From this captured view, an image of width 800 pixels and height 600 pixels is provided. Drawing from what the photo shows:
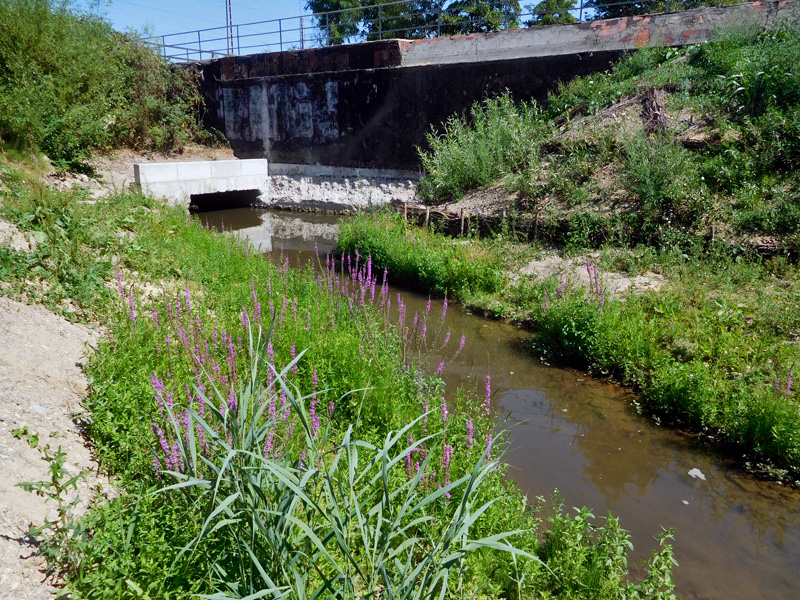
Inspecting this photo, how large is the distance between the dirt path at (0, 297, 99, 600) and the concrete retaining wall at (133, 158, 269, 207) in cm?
832

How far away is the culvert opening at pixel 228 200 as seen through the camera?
1870 cm

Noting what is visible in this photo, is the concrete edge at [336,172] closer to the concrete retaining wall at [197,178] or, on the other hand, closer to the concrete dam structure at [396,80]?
the concrete dam structure at [396,80]

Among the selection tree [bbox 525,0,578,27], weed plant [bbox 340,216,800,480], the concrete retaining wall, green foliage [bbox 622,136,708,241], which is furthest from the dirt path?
tree [bbox 525,0,578,27]

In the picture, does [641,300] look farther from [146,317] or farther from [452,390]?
[146,317]

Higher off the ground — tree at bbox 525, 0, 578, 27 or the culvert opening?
tree at bbox 525, 0, 578, 27

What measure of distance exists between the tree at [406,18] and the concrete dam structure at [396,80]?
6655mm

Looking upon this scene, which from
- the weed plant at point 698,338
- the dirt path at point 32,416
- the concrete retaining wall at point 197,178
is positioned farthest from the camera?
the concrete retaining wall at point 197,178

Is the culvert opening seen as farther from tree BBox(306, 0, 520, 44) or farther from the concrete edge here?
tree BBox(306, 0, 520, 44)

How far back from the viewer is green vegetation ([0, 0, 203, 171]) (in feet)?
41.0

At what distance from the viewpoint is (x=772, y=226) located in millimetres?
8516

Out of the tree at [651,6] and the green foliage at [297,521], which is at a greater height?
the tree at [651,6]

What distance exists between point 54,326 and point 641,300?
6.47 meters

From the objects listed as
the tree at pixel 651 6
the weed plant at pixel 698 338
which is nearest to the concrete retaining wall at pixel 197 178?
the weed plant at pixel 698 338

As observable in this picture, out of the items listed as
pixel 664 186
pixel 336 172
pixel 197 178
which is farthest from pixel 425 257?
pixel 336 172
